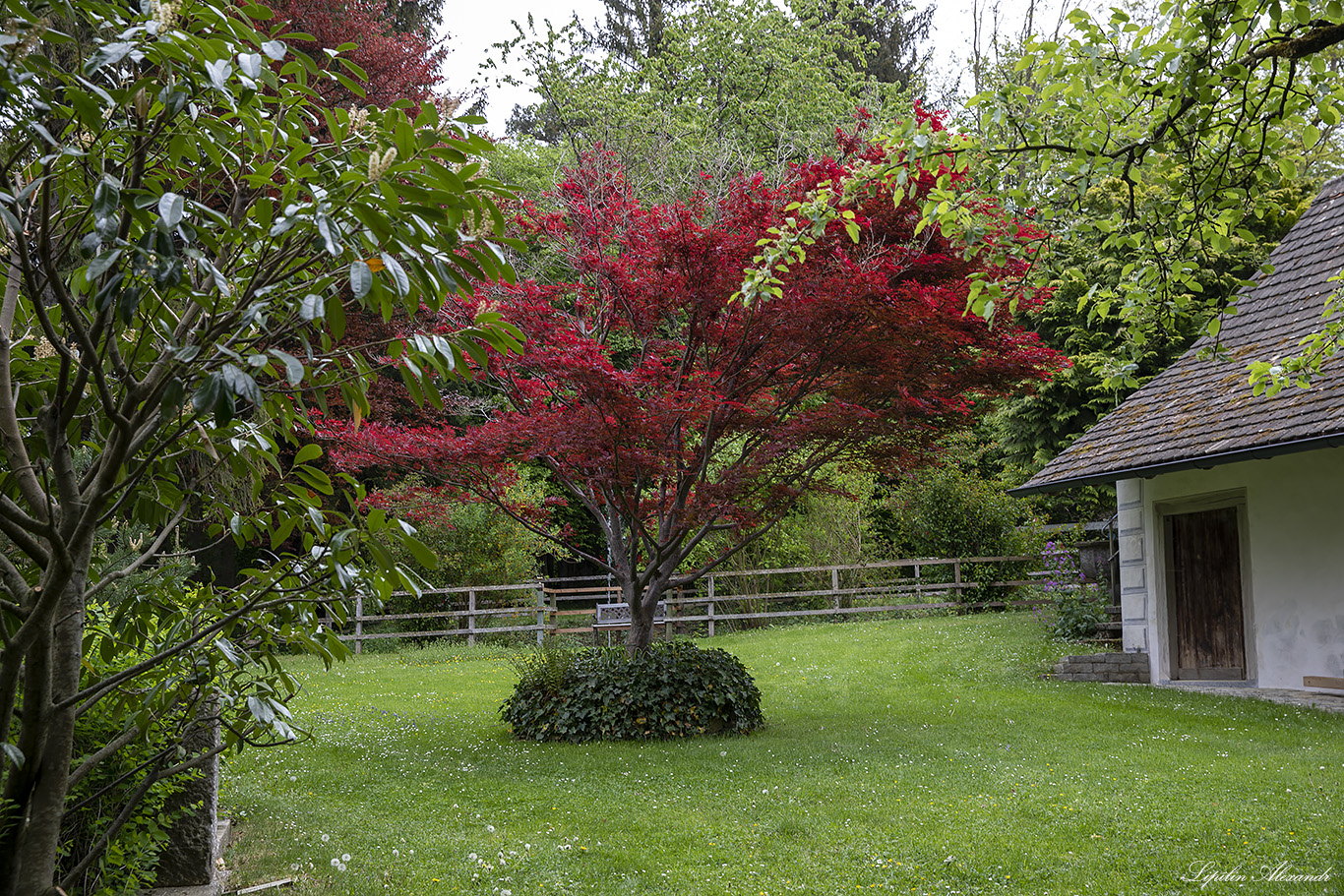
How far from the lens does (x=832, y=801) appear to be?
5.48m

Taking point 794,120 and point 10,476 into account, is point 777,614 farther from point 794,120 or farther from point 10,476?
point 10,476

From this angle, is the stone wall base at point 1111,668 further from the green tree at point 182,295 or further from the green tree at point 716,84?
the green tree at point 716,84

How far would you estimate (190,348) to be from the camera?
1512mm

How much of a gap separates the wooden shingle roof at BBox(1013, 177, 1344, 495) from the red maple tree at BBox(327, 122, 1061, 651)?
213 centimetres

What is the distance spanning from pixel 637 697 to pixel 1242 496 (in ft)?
20.5

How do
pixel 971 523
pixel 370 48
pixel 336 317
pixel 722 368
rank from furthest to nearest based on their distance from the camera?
pixel 971 523
pixel 370 48
pixel 722 368
pixel 336 317

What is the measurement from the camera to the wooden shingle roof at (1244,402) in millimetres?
7973

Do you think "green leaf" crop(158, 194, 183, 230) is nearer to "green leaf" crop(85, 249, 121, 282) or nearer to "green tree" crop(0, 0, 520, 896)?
"green tree" crop(0, 0, 520, 896)

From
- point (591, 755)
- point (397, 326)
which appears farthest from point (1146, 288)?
point (397, 326)

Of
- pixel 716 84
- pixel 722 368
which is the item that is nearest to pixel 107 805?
pixel 722 368

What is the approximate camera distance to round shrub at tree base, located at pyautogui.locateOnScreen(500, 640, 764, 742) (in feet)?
24.6

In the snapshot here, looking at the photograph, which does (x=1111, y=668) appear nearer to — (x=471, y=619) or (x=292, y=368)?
(x=471, y=619)

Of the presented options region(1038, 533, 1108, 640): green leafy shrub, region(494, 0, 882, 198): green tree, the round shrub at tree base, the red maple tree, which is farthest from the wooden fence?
region(494, 0, 882, 198): green tree

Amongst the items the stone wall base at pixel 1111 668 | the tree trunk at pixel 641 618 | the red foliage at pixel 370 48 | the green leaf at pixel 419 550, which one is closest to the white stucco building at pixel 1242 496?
the stone wall base at pixel 1111 668
